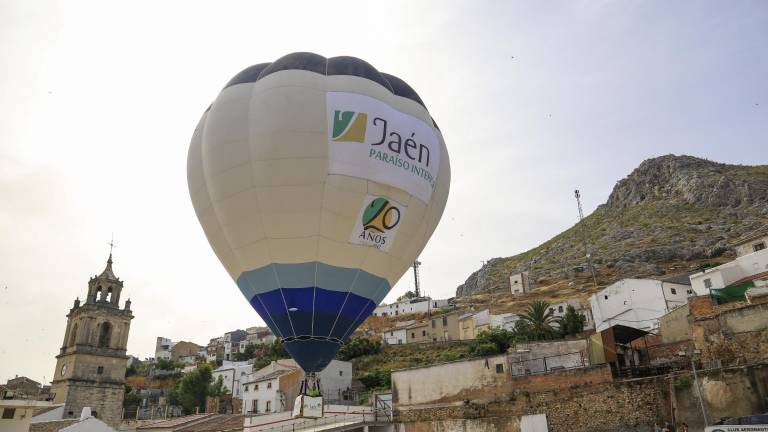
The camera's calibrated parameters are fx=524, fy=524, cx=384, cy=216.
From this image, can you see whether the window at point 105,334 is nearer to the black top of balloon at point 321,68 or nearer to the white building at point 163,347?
the black top of balloon at point 321,68

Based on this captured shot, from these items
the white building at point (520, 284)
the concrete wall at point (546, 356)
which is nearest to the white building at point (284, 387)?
the concrete wall at point (546, 356)

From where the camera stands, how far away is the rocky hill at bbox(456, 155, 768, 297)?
89125mm

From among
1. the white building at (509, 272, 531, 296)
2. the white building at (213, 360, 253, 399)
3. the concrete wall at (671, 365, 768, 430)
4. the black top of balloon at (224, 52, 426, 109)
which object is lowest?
the concrete wall at (671, 365, 768, 430)

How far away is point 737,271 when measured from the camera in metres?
37.1

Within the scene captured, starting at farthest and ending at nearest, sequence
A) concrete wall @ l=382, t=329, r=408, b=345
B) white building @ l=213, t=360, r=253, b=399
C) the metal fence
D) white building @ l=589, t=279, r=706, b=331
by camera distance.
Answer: concrete wall @ l=382, t=329, r=408, b=345 < white building @ l=213, t=360, r=253, b=399 < white building @ l=589, t=279, r=706, b=331 < the metal fence

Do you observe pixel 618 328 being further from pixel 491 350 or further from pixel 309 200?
pixel 491 350

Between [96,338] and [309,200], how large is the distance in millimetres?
44583

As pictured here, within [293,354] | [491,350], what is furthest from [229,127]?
[491,350]

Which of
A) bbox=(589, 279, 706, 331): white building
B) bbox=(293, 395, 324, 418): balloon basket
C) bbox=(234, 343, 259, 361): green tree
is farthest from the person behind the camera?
bbox=(234, 343, 259, 361): green tree

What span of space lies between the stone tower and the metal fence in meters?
38.7

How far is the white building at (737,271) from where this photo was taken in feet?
119

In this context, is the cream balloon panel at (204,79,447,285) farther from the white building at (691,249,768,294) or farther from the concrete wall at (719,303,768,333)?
the white building at (691,249,768,294)

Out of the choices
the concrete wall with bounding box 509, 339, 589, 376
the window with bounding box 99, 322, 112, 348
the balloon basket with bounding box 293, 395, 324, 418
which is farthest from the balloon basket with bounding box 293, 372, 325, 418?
the window with bounding box 99, 322, 112, 348

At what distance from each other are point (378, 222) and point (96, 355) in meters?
44.6
